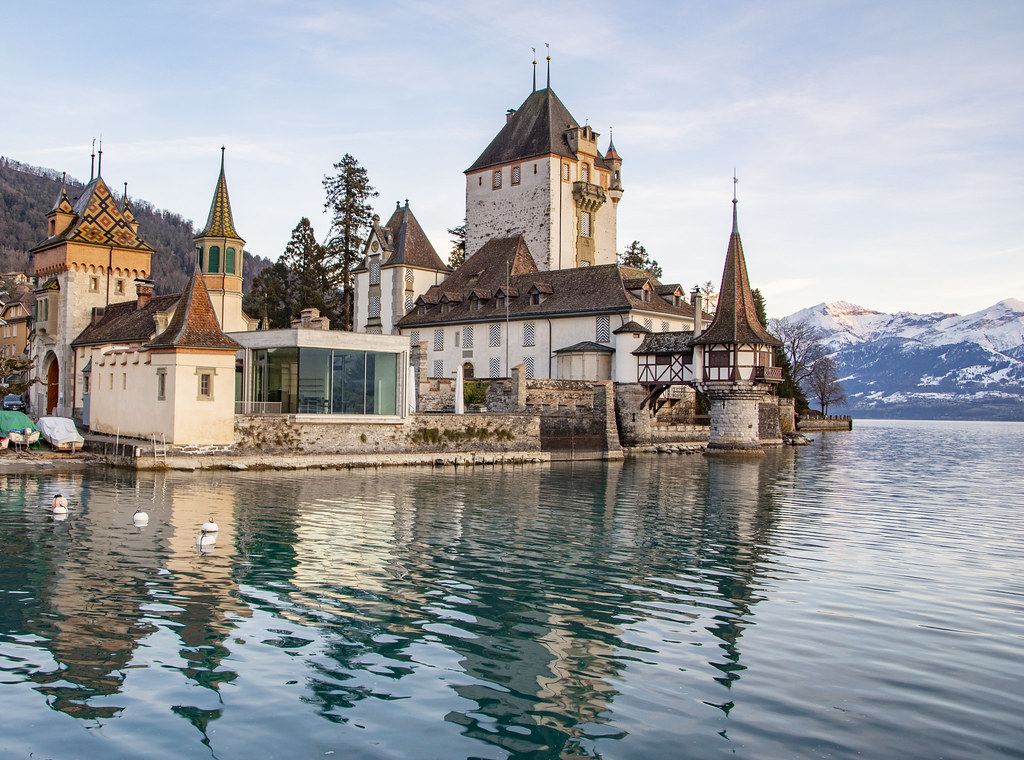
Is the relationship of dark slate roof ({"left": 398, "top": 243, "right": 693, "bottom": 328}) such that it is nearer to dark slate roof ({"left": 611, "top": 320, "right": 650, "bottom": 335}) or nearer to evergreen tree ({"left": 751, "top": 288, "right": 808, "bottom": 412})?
dark slate roof ({"left": 611, "top": 320, "right": 650, "bottom": 335})

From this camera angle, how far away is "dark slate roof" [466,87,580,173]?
64.6 meters

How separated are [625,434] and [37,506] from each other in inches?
1374

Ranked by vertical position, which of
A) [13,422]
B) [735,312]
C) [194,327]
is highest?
[735,312]

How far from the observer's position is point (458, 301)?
197 feet

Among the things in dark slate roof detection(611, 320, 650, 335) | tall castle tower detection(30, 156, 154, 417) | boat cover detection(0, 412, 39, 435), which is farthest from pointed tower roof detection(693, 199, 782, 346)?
tall castle tower detection(30, 156, 154, 417)

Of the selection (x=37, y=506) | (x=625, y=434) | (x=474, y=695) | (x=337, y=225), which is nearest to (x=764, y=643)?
(x=474, y=695)

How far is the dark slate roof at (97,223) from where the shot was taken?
50594 mm

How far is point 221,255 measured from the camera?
47.5 metres

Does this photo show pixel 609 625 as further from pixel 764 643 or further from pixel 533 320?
pixel 533 320

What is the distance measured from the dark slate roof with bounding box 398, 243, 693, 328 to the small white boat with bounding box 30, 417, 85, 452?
90.1 ft

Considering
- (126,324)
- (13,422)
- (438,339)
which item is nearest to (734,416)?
(438,339)

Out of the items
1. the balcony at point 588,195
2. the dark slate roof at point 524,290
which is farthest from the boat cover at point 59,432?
the balcony at point 588,195

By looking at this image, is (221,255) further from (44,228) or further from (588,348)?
(44,228)

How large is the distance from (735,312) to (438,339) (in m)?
19.8
